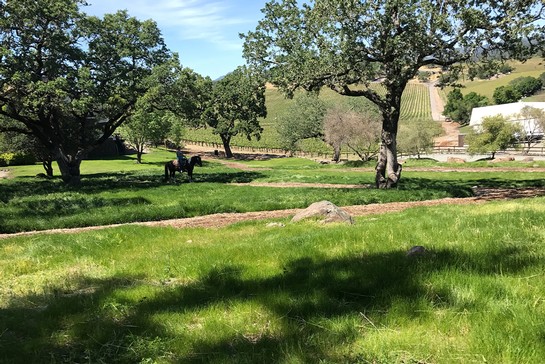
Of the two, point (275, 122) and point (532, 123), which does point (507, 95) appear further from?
point (275, 122)

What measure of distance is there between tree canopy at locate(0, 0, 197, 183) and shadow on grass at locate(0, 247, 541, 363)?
2200cm

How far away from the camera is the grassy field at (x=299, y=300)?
3.67 metres

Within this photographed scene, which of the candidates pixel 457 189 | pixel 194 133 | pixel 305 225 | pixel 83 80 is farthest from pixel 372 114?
pixel 194 133

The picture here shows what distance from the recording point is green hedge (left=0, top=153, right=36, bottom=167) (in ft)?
194

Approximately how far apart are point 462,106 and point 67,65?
145 meters

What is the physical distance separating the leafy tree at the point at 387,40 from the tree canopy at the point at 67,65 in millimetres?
12305

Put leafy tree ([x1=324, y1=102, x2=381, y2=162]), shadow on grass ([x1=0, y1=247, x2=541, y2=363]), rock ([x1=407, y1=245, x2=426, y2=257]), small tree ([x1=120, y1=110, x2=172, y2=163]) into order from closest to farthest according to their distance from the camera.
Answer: shadow on grass ([x1=0, y1=247, x2=541, y2=363])
rock ([x1=407, y1=245, x2=426, y2=257])
leafy tree ([x1=324, y1=102, x2=381, y2=162])
small tree ([x1=120, y1=110, x2=172, y2=163])

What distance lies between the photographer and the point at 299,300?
4828 millimetres

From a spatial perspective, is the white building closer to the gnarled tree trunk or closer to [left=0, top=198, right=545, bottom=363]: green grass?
the gnarled tree trunk

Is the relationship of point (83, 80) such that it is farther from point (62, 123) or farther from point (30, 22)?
point (62, 123)

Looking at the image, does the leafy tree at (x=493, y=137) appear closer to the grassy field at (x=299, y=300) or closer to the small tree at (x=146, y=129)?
the small tree at (x=146, y=129)

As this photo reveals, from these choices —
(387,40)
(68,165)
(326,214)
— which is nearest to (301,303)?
(326,214)

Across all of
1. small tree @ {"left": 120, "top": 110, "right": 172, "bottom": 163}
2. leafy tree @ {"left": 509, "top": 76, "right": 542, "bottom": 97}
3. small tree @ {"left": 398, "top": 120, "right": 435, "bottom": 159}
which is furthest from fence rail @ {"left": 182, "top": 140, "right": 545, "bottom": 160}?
leafy tree @ {"left": 509, "top": 76, "right": 542, "bottom": 97}

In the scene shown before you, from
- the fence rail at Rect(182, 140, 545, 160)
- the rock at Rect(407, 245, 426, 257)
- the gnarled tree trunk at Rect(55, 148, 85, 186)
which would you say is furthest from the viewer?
the fence rail at Rect(182, 140, 545, 160)
